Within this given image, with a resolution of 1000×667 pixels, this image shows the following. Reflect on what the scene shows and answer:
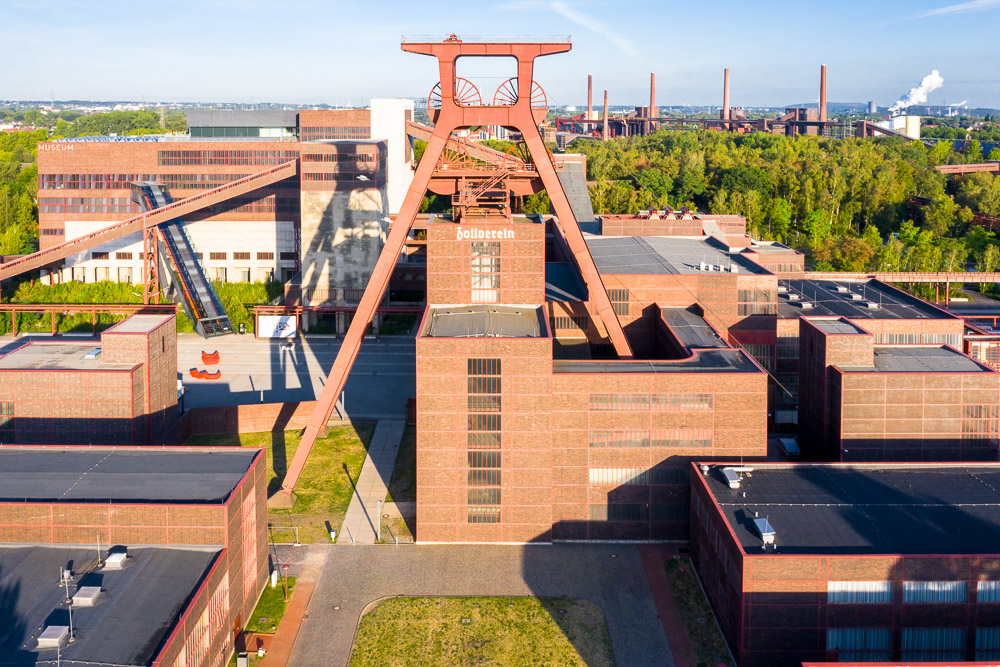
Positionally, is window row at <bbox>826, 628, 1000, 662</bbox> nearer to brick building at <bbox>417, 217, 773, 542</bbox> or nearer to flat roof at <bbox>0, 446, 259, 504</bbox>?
brick building at <bbox>417, 217, 773, 542</bbox>

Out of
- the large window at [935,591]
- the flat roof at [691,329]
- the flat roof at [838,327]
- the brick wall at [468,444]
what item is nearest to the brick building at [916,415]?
the flat roof at [838,327]

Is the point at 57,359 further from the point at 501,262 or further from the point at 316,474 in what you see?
the point at 501,262

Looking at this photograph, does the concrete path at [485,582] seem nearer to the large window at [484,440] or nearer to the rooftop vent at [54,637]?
the large window at [484,440]

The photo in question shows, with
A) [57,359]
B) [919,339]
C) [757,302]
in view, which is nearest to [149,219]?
[57,359]

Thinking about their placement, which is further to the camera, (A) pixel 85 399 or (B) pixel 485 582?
(A) pixel 85 399

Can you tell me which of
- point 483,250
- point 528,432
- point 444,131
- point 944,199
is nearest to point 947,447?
point 528,432

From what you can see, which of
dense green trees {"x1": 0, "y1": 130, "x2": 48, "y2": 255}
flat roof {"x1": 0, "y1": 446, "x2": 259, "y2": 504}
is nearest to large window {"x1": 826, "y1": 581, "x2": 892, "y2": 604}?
flat roof {"x1": 0, "y1": 446, "x2": 259, "y2": 504}

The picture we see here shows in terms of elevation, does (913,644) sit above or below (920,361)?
below
